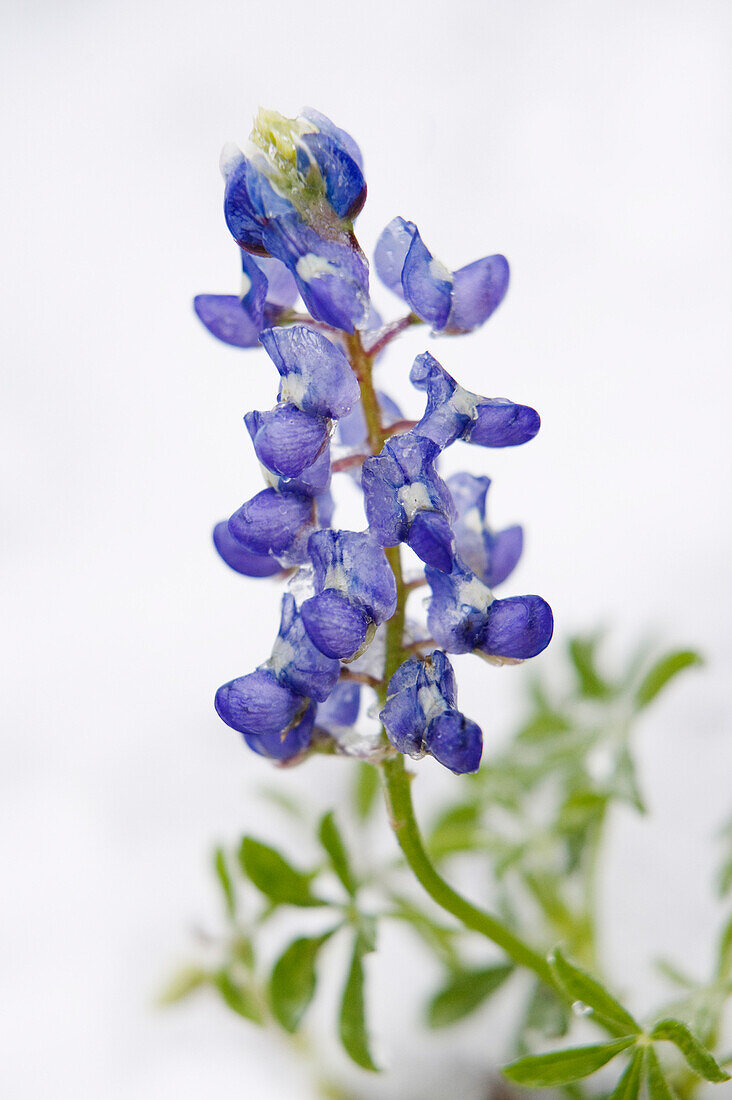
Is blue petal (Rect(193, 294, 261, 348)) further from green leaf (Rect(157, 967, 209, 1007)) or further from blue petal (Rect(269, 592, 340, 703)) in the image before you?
green leaf (Rect(157, 967, 209, 1007))

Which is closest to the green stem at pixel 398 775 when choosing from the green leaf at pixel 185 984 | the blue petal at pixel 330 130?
the blue petal at pixel 330 130

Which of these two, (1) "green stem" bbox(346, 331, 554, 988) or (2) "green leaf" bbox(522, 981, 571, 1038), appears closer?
(1) "green stem" bbox(346, 331, 554, 988)

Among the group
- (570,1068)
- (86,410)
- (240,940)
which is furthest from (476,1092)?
(86,410)

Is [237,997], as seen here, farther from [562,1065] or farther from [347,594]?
[347,594]

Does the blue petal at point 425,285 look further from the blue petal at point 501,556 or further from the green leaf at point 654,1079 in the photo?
the green leaf at point 654,1079

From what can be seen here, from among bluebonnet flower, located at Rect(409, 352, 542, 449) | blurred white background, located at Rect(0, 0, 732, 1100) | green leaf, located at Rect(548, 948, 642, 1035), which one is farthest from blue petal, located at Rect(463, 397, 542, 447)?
blurred white background, located at Rect(0, 0, 732, 1100)

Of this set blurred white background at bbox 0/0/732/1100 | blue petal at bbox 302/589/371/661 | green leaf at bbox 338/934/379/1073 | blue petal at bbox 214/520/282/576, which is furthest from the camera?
blurred white background at bbox 0/0/732/1100

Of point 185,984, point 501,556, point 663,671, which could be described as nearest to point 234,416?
point 185,984
